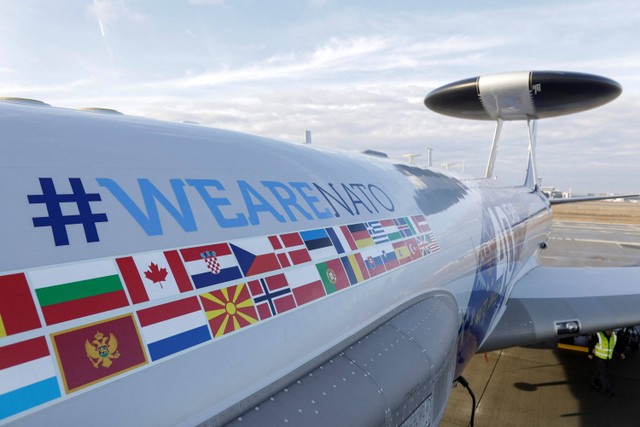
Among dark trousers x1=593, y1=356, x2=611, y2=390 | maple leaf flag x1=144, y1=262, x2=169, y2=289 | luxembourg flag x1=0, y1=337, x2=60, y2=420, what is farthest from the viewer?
dark trousers x1=593, y1=356, x2=611, y2=390

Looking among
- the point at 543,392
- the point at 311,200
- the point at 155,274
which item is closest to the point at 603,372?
the point at 543,392

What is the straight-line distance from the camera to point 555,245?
30.7 m

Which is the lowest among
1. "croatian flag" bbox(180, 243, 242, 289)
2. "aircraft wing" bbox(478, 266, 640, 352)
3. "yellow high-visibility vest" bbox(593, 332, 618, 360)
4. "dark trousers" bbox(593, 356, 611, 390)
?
"dark trousers" bbox(593, 356, 611, 390)

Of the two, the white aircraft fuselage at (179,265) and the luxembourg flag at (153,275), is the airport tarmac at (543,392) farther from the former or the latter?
the luxembourg flag at (153,275)

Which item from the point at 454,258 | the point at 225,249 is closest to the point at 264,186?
the point at 225,249

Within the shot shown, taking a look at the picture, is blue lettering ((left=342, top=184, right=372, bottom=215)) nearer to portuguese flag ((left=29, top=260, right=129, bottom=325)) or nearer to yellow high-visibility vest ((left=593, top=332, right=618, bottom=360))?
portuguese flag ((left=29, top=260, right=129, bottom=325))

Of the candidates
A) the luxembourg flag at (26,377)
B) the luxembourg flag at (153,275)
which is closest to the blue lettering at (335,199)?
the luxembourg flag at (153,275)

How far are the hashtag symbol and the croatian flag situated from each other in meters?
0.48

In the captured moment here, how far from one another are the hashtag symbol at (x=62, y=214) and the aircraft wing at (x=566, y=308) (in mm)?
7079

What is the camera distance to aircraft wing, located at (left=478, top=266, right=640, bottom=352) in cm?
810

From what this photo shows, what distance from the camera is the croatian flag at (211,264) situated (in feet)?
7.97

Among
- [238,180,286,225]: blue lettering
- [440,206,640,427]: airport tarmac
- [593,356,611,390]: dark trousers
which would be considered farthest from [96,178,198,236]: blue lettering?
[593,356,611,390]: dark trousers

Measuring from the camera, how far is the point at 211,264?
8.32ft

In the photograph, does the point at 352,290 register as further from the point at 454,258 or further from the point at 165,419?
the point at 454,258
